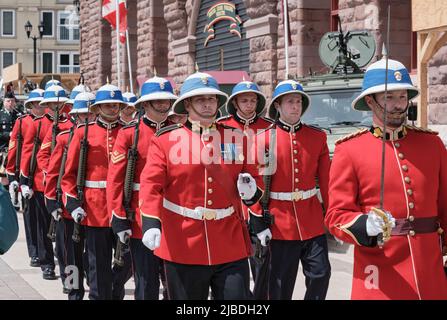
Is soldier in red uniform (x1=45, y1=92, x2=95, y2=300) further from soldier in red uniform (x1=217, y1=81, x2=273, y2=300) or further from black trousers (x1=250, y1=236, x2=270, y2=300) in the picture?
black trousers (x1=250, y1=236, x2=270, y2=300)

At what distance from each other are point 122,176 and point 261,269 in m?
1.33

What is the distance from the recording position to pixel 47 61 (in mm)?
72000

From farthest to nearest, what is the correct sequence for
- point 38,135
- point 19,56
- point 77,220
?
point 19,56 < point 38,135 < point 77,220

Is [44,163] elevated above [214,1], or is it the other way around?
[214,1]

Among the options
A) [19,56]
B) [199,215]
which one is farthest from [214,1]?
[19,56]

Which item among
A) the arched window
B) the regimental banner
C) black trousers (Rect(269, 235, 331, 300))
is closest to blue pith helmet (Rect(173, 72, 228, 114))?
black trousers (Rect(269, 235, 331, 300))

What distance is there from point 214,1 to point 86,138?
58.9ft

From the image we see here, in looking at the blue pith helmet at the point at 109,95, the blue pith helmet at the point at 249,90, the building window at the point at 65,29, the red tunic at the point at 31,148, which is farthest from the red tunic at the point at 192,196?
the building window at the point at 65,29

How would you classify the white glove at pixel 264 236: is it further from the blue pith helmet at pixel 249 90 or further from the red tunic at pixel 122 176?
the blue pith helmet at pixel 249 90

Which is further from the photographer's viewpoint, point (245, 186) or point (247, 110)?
point (247, 110)

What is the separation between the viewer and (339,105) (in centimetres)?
1327

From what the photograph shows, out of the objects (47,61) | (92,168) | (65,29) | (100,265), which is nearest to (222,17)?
(92,168)

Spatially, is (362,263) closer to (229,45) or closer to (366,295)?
(366,295)

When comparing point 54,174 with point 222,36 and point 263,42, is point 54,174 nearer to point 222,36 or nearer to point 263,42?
point 263,42
